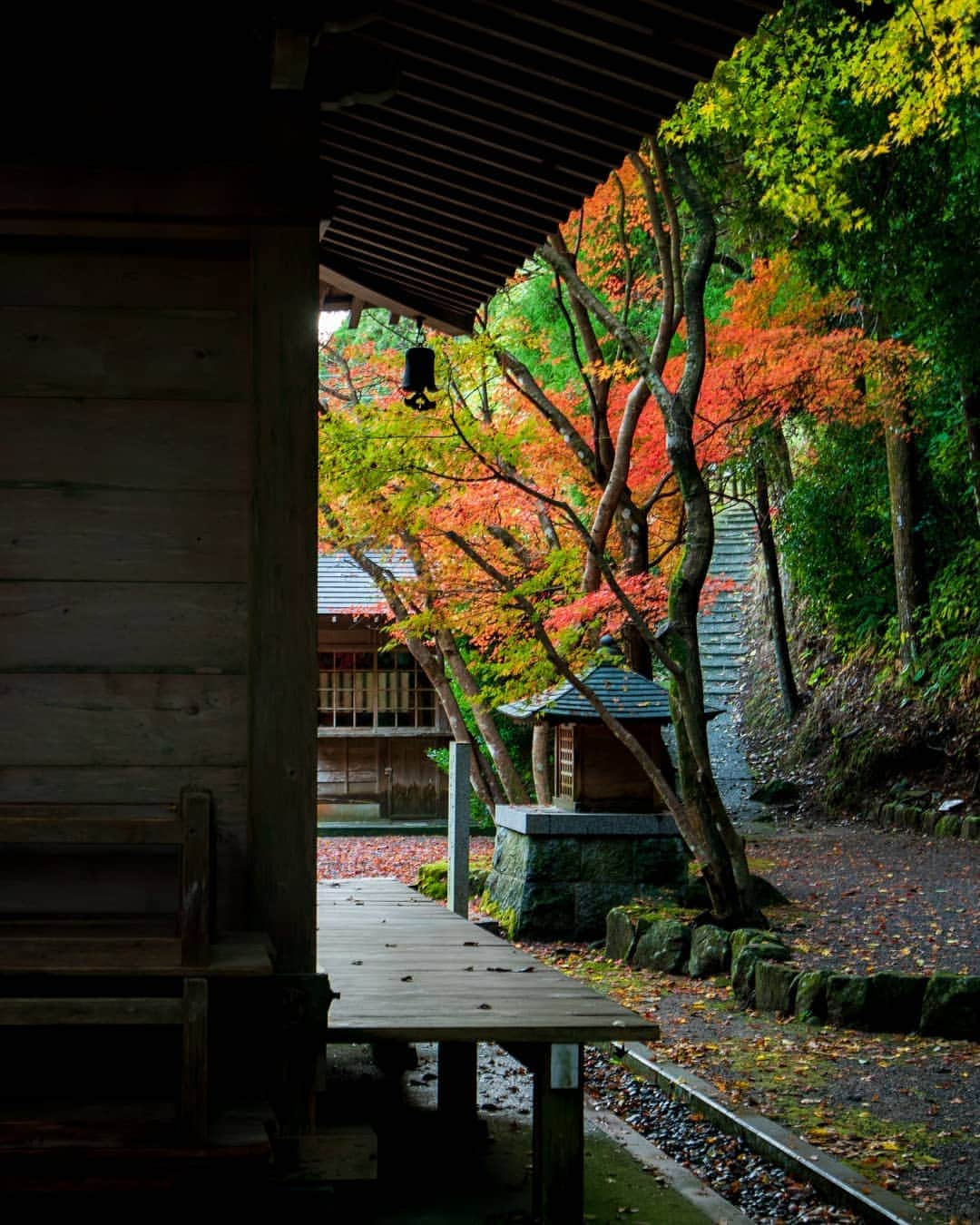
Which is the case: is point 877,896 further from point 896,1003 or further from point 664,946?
point 896,1003

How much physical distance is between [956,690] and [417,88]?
597 inches

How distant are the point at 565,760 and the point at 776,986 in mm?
4153

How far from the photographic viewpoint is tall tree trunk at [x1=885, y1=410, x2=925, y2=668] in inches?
715

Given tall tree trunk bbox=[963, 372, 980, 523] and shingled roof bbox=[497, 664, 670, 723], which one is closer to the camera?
shingled roof bbox=[497, 664, 670, 723]

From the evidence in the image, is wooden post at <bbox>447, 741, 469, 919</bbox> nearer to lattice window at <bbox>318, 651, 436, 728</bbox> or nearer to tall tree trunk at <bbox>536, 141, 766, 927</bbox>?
tall tree trunk at <bbox>536, 141, 766, 927</bbox>

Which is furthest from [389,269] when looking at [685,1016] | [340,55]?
[685,1016]

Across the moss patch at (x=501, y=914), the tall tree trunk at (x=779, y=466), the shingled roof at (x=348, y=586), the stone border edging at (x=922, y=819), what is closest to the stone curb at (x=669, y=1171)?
the moss patch at (x=501, y=914)

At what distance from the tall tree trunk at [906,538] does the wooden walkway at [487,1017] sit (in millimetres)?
13721

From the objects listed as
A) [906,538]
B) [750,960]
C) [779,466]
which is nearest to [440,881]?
[750,960]

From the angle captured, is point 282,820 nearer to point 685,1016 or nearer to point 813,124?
point 685,1016

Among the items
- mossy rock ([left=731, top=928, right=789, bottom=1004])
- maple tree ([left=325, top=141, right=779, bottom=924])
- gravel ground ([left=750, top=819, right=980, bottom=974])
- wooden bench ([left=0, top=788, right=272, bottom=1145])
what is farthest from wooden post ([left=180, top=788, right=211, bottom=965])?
maple tree ([left=325, top=141, right=779, bottom=924])

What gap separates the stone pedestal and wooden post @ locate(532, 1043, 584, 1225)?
7.59 metres

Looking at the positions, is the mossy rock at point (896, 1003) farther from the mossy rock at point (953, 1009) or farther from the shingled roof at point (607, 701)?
the shingled roof at point (607, 701)

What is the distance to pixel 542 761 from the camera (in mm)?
14000
